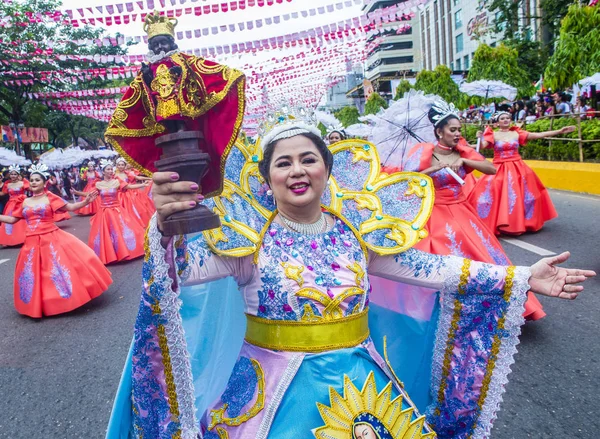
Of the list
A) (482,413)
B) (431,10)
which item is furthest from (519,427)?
(431,10)

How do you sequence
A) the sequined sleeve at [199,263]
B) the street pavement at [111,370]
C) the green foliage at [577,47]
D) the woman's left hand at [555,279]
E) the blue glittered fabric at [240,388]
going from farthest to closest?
the green foliage at [577,47] → the street pavement at [111,370] → the woman's left hand at [555,279] → the blue glittered fabric at [240,388] → the sequined sleeve at [199,263]

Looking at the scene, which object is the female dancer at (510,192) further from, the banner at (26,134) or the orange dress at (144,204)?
the banner at (26,134)

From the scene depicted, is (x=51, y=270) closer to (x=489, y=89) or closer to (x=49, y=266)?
(x=49, y=266)

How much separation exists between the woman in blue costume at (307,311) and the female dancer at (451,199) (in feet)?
7.65

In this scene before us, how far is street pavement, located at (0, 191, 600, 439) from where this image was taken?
121 inches

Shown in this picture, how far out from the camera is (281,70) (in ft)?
48.4

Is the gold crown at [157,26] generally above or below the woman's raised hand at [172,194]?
above

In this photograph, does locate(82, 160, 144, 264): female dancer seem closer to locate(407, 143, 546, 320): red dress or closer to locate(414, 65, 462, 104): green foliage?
locate(407, 143, 546, 320): red dress

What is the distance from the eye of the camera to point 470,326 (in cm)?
222

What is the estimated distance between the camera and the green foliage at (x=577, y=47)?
1005 centimetres

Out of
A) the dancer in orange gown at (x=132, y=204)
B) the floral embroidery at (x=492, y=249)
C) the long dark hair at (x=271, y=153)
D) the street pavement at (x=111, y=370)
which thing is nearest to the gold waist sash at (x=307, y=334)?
the long dark hair at (x=271, y=153)

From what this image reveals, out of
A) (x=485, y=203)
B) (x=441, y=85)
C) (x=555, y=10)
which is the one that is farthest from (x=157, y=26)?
(x=441, y=85)

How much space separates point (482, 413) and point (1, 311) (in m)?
6.06

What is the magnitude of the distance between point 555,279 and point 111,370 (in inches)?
133
